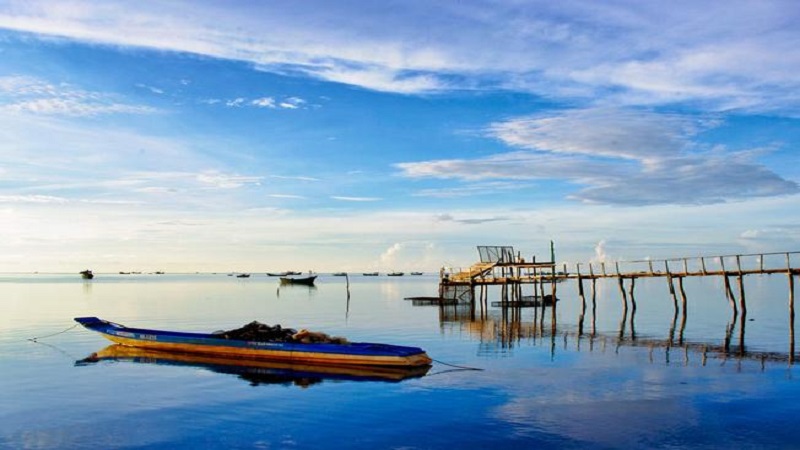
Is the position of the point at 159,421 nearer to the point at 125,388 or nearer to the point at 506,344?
the point at 125,388

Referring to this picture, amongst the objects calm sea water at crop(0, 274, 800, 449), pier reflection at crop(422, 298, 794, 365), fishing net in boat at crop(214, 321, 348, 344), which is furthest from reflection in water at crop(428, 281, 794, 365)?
fishing net in boat at crop(214, 321, 348, 344)

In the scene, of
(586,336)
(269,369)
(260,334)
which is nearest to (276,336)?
(260,334)

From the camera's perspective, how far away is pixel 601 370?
28266 mm

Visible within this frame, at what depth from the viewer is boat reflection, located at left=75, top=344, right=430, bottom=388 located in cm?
2625

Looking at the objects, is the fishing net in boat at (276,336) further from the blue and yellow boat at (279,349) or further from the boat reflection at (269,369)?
the boat reflection at (269,369)

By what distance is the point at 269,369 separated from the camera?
94.3 feet

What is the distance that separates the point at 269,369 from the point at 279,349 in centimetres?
133

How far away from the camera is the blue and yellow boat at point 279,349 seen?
90.2 feet

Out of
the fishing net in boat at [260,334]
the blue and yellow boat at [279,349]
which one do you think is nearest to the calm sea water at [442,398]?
the blue and yellow boat at [279,349]

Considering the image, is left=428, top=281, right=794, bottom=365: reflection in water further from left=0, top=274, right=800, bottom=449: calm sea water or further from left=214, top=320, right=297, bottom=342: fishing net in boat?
left=214, top=320, right=297, bottom=342: fishing net in boat

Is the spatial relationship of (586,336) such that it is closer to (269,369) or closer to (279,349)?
(279,349)

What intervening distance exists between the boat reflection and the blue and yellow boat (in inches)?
10.0

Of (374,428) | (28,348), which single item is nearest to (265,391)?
(374,428)

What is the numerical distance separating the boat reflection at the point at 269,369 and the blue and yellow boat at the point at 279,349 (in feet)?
0.84
